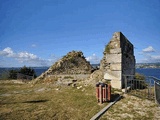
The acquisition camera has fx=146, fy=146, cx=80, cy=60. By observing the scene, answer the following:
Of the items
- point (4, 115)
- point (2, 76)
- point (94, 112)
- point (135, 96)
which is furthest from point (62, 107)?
point (2, 76)

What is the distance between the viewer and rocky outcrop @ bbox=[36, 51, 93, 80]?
59.4 feet

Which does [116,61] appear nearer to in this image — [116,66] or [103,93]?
[116,66]

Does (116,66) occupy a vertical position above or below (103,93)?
above

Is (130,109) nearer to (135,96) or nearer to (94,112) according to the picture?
(94,112)

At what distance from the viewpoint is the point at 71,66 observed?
1916cm

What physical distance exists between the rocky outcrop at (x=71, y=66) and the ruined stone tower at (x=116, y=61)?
26.6ft

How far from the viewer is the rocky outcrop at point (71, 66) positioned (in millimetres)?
18094

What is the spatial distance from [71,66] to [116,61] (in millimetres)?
9717

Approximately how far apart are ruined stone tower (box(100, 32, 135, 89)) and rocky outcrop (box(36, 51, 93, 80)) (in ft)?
26.6

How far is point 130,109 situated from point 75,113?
253 centimetres

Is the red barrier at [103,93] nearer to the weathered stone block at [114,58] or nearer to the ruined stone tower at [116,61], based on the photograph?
the ruined stone tower at [116,61]

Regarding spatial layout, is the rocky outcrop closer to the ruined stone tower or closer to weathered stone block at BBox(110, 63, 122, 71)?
the ruined stone tower

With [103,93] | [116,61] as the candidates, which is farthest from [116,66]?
[103,93]

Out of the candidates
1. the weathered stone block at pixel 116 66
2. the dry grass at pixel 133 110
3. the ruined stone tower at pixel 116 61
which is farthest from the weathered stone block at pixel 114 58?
the dry grass at pixel 133 110
